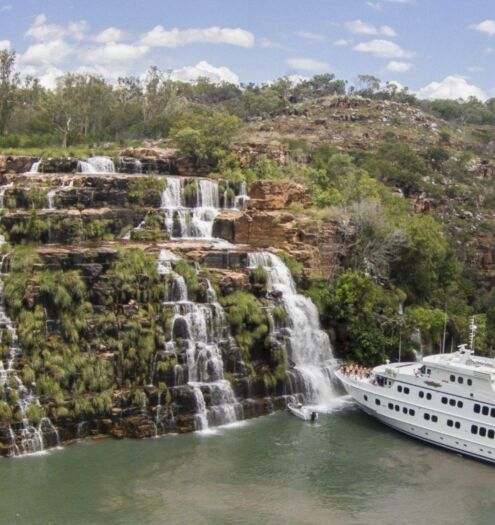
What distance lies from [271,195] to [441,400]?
17.5 m

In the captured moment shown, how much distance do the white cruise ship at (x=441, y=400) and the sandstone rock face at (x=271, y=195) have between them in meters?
13.7

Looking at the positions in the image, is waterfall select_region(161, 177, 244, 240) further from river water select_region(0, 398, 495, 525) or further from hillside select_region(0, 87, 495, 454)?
river water select_region(0, 398, 495, 525)

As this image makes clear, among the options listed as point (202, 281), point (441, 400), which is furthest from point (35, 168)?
point (441, 400)

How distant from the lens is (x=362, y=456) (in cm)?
2820

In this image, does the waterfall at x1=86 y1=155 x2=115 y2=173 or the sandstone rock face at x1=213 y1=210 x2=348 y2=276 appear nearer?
the sandstone rock face at x1=213 y1=210 x2=348 y2=276

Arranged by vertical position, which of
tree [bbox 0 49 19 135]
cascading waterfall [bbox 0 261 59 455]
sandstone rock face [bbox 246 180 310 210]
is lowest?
cascading waterfall [bbox 0 261 59 455]

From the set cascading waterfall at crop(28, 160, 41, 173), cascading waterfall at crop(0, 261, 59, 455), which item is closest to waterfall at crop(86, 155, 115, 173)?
cascading waterfall at crop(28, 160, 41, 173)

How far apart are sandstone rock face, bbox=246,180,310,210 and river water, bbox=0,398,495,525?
15.3 metres

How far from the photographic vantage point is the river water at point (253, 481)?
76.3 feet

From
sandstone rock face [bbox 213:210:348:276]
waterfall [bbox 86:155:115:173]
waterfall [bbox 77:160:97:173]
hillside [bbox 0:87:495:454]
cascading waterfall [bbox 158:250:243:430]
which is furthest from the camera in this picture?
waterfall [bbox 86:155:115:173]

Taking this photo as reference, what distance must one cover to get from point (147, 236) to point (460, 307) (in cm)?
1939

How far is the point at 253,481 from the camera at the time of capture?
2553 cm

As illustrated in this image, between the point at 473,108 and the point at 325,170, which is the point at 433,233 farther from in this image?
the point at 473,108

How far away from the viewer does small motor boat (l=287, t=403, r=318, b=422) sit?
1228 inches
